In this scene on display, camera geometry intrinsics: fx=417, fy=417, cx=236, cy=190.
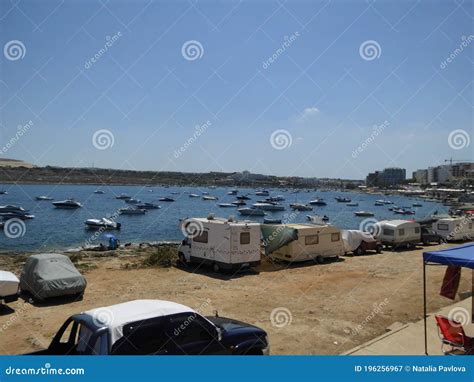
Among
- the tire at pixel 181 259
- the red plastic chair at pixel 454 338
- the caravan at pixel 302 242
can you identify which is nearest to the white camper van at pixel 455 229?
the caravan at pixel 302 242

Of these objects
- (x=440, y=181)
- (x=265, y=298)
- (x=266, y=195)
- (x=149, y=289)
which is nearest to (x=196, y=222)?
(x=149, y=289)

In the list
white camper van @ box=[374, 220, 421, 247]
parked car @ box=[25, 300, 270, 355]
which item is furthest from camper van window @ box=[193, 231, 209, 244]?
white camper van @ box=[374, 220, 421, 247]

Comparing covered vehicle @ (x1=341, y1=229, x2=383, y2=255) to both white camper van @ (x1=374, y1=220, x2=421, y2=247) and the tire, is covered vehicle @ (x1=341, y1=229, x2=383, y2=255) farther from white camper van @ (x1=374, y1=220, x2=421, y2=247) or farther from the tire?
the tire

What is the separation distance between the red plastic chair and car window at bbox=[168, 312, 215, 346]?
5010 millimetres

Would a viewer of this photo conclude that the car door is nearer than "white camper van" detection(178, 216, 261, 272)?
Yes

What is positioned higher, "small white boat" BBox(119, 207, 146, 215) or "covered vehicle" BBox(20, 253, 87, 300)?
"covered vehicle" BBox(20, 253, 87, 300)

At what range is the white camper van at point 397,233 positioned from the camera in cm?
2995

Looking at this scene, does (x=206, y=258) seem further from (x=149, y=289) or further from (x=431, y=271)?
(x=431, y=271)

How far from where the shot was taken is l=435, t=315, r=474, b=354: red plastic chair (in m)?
8.51

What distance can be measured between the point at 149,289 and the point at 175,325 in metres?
10.7

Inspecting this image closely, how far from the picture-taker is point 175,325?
6.88 meters

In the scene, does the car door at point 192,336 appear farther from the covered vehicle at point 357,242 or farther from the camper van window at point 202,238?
the covered vehicle at point 357,242

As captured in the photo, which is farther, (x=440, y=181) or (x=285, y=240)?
(x=440, y=181)

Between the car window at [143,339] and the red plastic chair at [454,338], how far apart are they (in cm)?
586
